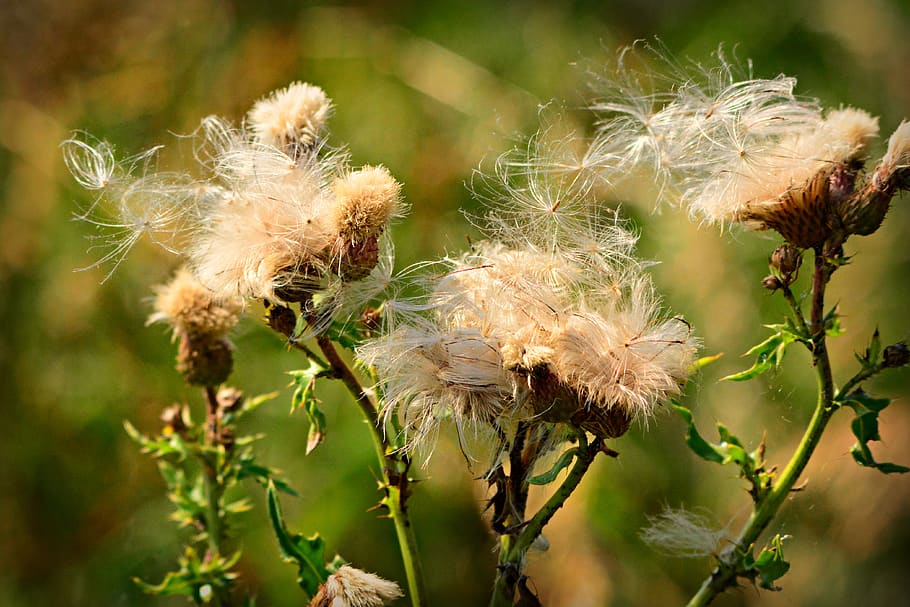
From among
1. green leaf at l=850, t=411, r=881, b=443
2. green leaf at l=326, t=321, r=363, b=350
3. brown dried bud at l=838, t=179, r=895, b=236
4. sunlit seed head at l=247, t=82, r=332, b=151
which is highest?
brown dried bud at l=838, t=179, r=895, b=236

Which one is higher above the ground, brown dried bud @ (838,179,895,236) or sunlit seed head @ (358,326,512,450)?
brown dried bud @ (838,179,895,236)

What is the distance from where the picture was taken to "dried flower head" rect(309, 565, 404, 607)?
0.87 meters

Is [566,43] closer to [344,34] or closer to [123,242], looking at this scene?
[344,34]

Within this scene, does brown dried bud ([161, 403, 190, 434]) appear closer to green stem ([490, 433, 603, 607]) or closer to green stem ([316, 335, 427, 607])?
green stem ([316, 335, 427, 607])

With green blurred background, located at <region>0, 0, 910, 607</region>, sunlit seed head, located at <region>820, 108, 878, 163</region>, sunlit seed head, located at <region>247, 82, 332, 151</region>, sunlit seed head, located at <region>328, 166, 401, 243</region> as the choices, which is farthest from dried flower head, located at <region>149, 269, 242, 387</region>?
green blurred background, located at <region>0, 0, 910, 607</region>

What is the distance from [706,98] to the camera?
1120 millimetres

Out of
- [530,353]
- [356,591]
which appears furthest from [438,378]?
[356,591]

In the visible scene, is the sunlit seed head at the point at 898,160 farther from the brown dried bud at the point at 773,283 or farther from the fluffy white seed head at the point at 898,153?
the brown dried bud at the point at 773,283

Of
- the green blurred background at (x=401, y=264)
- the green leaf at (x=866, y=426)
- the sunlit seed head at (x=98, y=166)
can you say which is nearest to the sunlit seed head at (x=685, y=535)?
Result: the green leaf at (x=866, y=426)

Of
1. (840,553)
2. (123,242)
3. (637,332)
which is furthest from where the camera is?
(840,553)

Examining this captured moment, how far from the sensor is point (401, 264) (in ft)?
10.1

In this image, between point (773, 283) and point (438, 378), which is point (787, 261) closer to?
point (773, 283)

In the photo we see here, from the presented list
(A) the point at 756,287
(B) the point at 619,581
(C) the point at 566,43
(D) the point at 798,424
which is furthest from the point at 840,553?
(C) the point at 566,43

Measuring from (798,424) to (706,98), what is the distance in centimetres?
208
